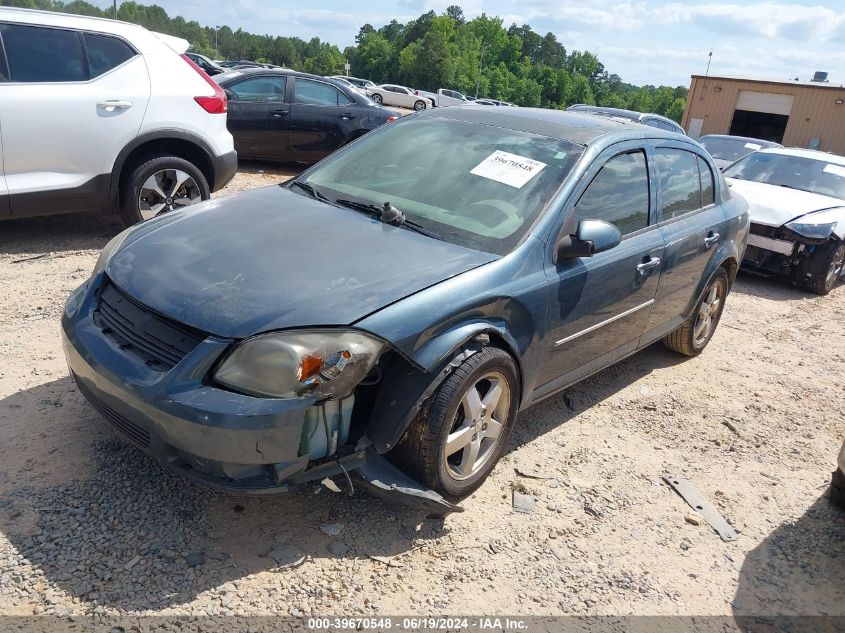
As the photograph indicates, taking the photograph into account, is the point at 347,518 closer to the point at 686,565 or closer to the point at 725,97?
the point at 686,565

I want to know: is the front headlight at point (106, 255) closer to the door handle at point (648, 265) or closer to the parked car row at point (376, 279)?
the parked car row at point (376, 279)

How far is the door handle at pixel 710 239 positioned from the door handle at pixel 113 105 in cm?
460

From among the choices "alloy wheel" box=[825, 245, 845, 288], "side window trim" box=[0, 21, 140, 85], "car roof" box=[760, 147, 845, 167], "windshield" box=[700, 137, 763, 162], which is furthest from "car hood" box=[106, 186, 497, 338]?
"windshield" box=[700, 137, 763, 162]

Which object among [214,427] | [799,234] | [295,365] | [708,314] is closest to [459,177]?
[295,365]

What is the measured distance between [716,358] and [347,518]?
370 centimetres

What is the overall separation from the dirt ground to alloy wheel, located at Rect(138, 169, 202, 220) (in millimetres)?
1776

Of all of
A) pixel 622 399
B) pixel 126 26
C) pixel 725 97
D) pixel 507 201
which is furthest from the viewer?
pixel 725 97

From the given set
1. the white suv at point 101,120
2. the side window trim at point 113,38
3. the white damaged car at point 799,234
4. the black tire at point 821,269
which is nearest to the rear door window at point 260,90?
the white suv at point 101,120

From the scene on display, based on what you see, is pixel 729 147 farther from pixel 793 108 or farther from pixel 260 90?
pixel 793 108

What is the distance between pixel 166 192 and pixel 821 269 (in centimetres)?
680

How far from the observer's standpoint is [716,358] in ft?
18.0

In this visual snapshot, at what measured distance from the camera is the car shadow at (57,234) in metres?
5.73

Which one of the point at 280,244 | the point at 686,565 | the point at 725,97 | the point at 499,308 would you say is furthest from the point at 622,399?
the point at 725,97

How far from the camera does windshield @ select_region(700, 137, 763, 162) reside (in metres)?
12.2
